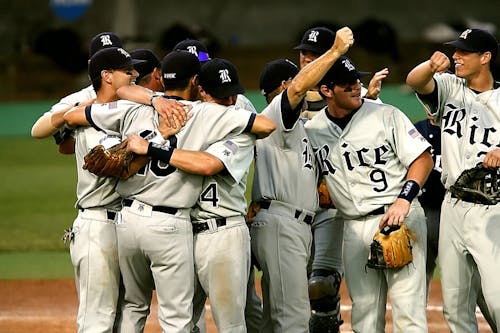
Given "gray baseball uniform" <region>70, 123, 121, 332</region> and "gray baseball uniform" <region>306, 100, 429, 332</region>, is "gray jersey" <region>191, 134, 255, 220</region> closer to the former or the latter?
"gray baseball uniform" <region>70, 123, 121, 332</region>

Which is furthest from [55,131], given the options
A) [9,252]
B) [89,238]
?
[9,252]

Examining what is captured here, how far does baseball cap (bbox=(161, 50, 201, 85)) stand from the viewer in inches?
238

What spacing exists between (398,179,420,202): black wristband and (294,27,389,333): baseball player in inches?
37.6

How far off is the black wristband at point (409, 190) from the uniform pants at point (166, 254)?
129cm

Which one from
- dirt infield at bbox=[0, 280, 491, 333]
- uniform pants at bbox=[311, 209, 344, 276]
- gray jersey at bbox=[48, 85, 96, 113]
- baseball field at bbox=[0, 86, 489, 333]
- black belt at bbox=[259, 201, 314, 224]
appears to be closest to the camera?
black belt at bbox=[259, 201, 314, 224]

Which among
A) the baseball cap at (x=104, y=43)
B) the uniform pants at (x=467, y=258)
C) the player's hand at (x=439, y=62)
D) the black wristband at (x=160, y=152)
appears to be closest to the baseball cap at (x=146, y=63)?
the baseball cap at (x=104, y=43)

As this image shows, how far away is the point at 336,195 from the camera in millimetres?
6535

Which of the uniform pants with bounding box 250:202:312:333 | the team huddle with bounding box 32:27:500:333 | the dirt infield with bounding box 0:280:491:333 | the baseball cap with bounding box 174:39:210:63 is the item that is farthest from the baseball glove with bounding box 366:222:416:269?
the baseball cap with bounding box 174:39:210:63

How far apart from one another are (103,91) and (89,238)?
894mm

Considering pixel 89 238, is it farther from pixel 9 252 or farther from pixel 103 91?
pixel 9 252

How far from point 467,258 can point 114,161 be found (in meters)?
2.27

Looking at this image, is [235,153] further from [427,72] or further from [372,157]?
[427,72]

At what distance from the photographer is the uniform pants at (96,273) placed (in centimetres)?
619

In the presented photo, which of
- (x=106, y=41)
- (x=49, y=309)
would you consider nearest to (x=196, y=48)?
(x=106, y=41)
